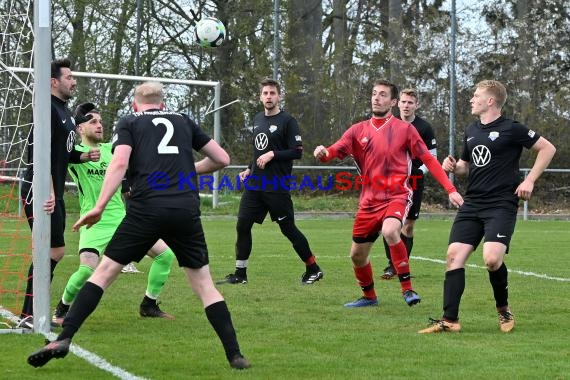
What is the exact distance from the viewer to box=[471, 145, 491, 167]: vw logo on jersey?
776 cm

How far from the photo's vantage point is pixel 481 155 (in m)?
7.79

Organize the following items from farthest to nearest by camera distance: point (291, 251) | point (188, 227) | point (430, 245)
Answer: point (430, 245) → point (291, 251) → point (188, 227)

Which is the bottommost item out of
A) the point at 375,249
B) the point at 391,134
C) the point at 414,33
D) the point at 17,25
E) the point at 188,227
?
the point at 375,249

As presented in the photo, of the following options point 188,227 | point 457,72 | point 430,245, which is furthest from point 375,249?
point 457,72

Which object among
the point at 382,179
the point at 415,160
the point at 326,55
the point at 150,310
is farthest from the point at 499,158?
the point at 326,55

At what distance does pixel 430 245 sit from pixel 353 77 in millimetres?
11539

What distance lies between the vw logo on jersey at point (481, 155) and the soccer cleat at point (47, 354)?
3561mm

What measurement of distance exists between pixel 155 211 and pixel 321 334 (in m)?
1.96

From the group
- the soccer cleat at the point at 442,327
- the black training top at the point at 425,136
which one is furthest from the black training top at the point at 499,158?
the black training top at the point at 425,136

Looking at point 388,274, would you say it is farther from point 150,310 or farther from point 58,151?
point 58,151

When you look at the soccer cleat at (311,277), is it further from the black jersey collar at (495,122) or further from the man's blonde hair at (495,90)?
the man's blonde hair at (495,90)

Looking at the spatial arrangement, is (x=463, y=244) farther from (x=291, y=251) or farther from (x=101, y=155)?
(x=291, y=251)

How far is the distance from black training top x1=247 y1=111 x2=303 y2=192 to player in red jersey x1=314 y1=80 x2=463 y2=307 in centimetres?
173

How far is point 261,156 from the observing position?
10672 mm
